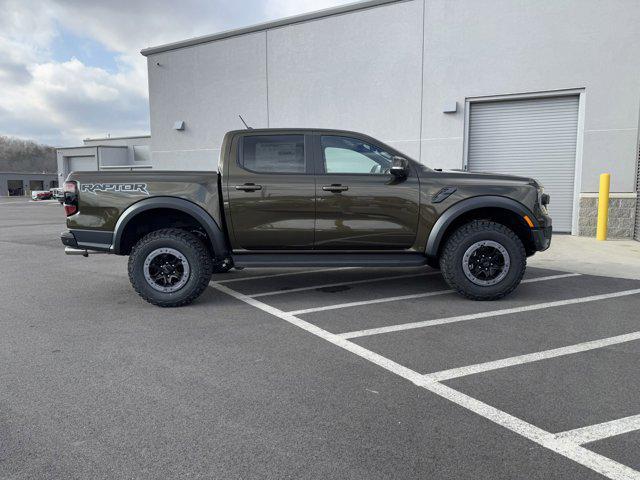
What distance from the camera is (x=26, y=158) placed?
94.2 m

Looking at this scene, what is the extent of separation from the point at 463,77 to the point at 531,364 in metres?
9.58

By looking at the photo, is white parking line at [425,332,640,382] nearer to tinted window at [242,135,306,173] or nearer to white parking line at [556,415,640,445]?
white parking line at [556,415,640,445]

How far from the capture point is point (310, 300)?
5.66 meters

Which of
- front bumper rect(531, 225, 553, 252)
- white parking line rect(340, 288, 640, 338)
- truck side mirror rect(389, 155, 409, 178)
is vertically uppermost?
truck side mirror rect(389, 155, 409, 178)

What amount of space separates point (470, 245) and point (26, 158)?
107222 mm

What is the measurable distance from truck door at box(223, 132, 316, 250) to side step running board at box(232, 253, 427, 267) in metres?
0.10

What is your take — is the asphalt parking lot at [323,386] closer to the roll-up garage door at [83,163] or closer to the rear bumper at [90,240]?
the rear bumper at [90,240]

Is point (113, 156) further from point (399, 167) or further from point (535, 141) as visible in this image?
point (399, 167)

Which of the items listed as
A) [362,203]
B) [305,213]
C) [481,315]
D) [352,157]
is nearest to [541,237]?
[481,315]

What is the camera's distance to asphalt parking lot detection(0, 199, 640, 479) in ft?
8.05

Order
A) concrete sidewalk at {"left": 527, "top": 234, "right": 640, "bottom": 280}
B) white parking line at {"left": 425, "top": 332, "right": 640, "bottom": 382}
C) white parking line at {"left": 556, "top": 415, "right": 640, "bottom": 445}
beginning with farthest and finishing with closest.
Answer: concrete sidewalk at {"left": 527, "top": 234, "right": 640, "bottom": 280}
white parking line at {"left": 425, "top": 332, "right": 640, "bottom": 382}
white parking line at {"left": 556, "top": 415, "right": 640, "bottom": 445}

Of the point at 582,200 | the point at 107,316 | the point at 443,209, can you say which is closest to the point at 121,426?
the point at 107,316

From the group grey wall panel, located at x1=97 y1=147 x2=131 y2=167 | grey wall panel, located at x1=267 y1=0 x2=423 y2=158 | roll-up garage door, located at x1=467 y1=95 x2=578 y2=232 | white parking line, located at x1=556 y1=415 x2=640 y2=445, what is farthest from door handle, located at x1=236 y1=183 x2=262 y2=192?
grey wall panel, located at x1=97 y1=147 x2=131 y2=167

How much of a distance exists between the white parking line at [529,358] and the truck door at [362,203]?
6.50 ft
